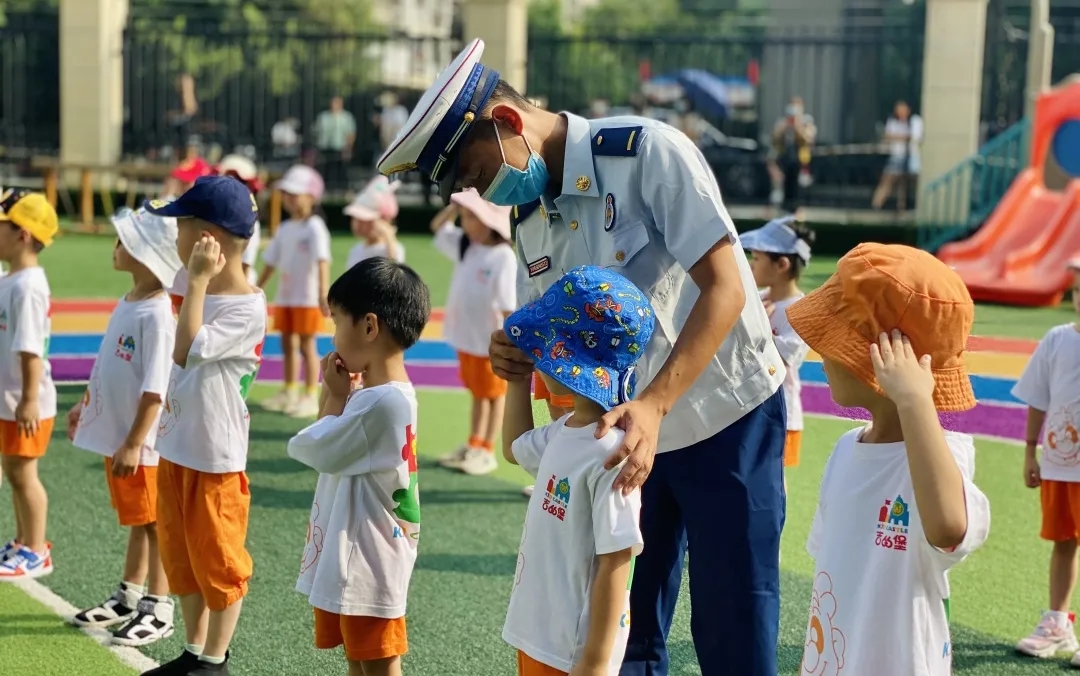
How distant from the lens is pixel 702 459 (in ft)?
11.2

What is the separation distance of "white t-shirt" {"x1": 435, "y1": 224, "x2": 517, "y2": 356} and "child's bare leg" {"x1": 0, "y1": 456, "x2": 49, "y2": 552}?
115 inches

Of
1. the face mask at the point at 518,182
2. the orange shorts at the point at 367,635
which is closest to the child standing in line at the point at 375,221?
the orange shorts at the point at 367,635

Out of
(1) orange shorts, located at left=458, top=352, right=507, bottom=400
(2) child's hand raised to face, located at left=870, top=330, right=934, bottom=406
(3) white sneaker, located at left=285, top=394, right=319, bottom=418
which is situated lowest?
(3) white sneaker, located at left=285, top=394, right=319, bottom=418

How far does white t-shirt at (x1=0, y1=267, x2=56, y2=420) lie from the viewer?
582 centimetres

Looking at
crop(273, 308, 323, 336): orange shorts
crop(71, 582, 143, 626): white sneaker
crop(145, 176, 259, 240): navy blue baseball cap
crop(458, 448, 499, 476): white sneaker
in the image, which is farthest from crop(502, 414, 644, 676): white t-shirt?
crop(273, 308, 323, 336): orange shorts

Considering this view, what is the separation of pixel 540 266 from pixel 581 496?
70 cm

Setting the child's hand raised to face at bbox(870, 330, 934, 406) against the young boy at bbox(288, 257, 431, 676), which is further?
the young boy at bbox(288, 257, 431, 676)

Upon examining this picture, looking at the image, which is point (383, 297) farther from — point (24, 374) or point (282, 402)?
point (282, 402)

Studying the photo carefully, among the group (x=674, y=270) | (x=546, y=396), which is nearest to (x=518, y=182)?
(x=674, y=270)

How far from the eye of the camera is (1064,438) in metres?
5.36

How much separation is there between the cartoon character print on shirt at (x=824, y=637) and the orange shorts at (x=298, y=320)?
6820 mm

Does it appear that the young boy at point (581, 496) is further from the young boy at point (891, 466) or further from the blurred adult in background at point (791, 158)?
the blurred adult in background at point (791, 158)

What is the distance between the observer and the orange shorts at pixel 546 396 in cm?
328

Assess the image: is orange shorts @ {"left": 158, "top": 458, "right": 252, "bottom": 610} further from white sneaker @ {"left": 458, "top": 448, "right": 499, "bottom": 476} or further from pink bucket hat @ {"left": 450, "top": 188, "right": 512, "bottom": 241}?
pink bucket hat @ {"left": 450, "top": 188, "right": 512, "bottom": 241}
